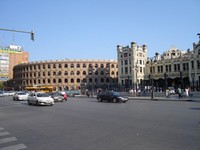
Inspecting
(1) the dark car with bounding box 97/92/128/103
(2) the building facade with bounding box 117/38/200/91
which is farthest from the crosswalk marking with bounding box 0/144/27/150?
(2) the building facade with bounding box 117/38/200/91

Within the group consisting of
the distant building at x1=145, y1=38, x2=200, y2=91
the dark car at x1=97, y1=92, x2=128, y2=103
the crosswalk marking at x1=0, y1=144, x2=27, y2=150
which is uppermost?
the distant building at x1=145, y1=38, x2=200, y2=91

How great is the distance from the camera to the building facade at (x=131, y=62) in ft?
241

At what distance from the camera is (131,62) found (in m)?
74.8

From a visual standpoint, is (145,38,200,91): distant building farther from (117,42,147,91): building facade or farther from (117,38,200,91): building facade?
(117,42,147,91): building facade

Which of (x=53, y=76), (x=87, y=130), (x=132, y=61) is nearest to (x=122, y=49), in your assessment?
(x=132, y=61)

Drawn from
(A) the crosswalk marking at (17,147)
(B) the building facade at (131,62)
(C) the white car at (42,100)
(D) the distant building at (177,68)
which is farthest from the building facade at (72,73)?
(A) the crosswalk marking at (17,147)

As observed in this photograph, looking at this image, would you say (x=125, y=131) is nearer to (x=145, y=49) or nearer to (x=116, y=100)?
(x=116, y=100)

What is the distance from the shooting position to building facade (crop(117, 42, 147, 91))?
241 ft

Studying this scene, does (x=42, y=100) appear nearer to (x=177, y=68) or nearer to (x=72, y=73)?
(x=177, y=68)

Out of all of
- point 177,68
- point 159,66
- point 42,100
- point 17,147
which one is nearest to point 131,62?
point 159,66

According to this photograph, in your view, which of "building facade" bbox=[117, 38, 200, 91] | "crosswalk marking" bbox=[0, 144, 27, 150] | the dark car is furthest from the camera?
"building facade" bbox=[117, 38, 200, 91]

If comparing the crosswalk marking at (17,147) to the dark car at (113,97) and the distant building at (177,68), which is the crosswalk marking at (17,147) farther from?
the distant building at (177,68)

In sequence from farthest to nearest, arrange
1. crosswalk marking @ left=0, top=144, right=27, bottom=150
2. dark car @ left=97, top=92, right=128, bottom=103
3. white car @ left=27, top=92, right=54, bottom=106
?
dark car @ left=97, top=92, right=128, bottom=103 → white car @ left=27, top=92, right=54, bottom=106 → crosswalk marking @ left=0, top=144, right=27, bottom=150

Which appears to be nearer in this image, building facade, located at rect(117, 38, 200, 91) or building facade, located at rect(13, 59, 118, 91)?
building facade, located at rect(117, 38, 200, 91)
